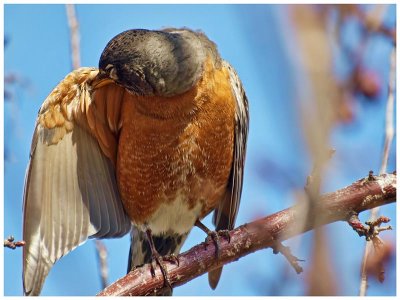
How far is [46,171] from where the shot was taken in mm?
3961

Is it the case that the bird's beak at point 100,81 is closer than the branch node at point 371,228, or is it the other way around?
the branch node at point 371,228

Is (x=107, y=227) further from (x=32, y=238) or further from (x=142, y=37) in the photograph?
(x=142, y=37)

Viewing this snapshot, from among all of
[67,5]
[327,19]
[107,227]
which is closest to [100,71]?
[67,5]

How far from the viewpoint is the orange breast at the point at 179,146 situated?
3910 mm

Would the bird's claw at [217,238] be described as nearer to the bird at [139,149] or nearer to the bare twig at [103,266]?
the bird at [139,149]

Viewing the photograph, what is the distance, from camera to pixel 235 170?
13.5 feet

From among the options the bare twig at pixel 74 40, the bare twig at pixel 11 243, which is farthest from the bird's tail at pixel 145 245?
the bare twig at pixel 74 40

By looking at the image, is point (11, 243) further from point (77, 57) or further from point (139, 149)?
point (139, 149)

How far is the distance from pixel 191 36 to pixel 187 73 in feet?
1.33

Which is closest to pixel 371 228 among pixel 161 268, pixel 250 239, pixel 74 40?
pixel 250 239

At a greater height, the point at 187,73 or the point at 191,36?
the point at 191,36

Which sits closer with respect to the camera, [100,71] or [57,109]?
[100,71]

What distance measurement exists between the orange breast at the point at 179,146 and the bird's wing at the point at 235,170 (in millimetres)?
56

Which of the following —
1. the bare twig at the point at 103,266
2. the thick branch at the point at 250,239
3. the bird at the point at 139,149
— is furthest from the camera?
the bird at the point at 139,149
